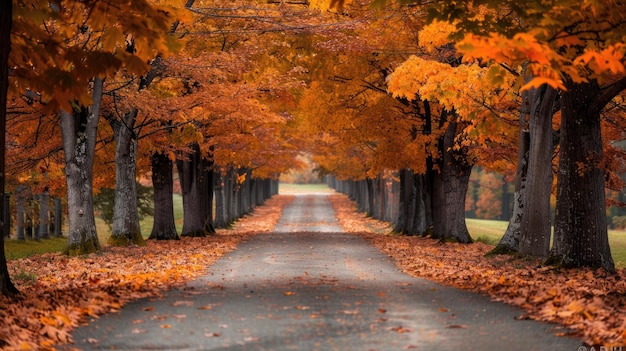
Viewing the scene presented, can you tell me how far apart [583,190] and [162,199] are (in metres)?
19.7

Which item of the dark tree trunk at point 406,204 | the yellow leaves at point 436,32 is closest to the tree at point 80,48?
the yellow leaves at point 436,32

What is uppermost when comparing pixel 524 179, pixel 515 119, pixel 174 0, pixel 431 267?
pixel 174 0

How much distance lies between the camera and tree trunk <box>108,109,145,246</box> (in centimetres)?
2569

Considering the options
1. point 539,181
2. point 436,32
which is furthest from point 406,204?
point 436,32

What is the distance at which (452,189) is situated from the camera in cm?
2994

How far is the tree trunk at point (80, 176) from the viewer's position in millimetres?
22078

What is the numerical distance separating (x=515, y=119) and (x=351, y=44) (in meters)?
5.28

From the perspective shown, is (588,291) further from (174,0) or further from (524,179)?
(524,179)

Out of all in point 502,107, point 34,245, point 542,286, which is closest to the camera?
point 542,286

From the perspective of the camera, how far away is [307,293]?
1262cm

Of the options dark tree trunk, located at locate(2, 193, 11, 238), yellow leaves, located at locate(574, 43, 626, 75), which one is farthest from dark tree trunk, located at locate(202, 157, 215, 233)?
yellow leaves, located at locate(574, 43, 626, 75)

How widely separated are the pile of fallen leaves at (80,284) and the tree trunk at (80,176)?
57cm

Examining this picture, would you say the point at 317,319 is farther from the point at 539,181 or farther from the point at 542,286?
the point at 539,181

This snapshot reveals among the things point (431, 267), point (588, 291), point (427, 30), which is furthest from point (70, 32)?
point (427, 30)
